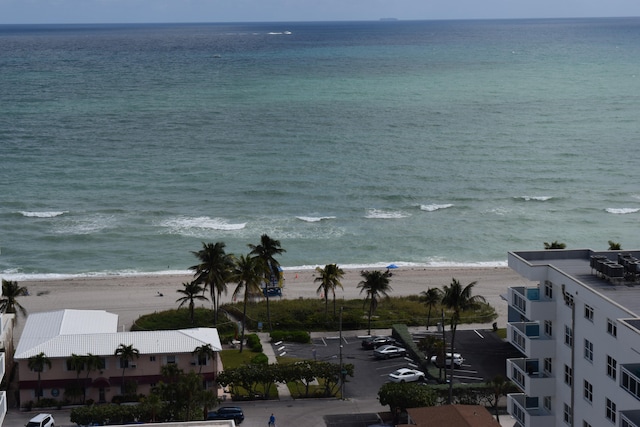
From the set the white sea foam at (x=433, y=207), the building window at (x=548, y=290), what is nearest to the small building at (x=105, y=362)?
the building window at (x=548, y=290)

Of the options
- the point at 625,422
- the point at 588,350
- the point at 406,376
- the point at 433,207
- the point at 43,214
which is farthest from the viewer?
the point at 433,207

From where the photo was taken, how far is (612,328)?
112 feet

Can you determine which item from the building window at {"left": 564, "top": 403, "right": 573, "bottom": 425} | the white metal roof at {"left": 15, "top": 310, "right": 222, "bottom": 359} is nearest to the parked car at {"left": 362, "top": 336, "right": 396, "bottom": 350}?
the white metal roof at {"left": 15, "top": 310, "right": 222, "bottom": 359}

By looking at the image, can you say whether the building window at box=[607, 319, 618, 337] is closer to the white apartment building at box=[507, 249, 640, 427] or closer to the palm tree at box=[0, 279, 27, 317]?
the white apartment building at box=[507, 249, 640, 427]

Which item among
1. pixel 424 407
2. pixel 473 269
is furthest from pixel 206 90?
pixel 424 407

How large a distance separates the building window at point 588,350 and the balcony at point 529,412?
4.20m

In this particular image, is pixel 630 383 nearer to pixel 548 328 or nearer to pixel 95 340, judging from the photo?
pixel 548 328

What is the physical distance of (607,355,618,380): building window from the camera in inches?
1342

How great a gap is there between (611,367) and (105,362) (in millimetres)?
30027

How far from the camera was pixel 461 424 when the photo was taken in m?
44.5

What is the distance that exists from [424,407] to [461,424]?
4.15 meters

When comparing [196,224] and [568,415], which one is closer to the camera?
[568,415]

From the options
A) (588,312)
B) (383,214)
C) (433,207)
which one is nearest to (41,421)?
(588,312)

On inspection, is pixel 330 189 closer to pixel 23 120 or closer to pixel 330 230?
pixel 330 230
